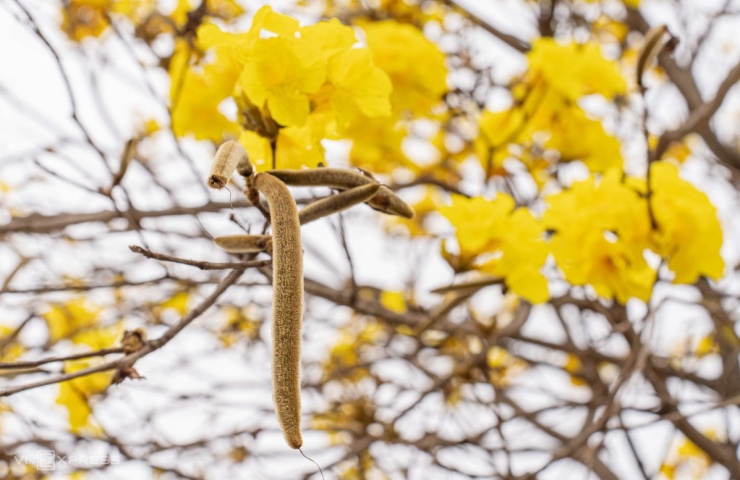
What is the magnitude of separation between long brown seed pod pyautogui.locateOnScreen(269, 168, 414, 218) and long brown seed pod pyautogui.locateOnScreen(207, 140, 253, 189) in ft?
0.10

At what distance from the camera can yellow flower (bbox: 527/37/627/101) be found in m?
1.54

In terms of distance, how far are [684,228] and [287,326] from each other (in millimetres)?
859

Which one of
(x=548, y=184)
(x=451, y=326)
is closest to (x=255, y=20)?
(x=451, y=326)

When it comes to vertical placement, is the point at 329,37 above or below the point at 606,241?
above

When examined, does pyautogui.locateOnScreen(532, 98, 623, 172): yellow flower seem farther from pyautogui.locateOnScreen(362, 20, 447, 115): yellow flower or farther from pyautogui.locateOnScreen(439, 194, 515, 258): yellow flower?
pyautogui.locateOnScreen(439, 194, 515, 258): yellow flower

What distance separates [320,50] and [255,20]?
0.30ft

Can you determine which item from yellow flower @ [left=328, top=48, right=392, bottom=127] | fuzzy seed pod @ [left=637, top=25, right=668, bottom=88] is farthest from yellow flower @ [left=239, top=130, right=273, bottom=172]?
fuzzy seed pod @ [left=637, top=25, right=668, bottom=88]

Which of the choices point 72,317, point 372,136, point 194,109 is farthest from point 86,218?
point 72,317

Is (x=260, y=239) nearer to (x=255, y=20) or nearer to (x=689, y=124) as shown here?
(x=255, y=20)

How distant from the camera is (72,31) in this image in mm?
1960

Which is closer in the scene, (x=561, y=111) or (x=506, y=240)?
(x=506, y=240)

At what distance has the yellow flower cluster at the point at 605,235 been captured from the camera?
1089 millimetres

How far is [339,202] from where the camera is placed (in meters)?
0.65

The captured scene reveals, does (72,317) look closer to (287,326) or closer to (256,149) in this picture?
(256,149)
